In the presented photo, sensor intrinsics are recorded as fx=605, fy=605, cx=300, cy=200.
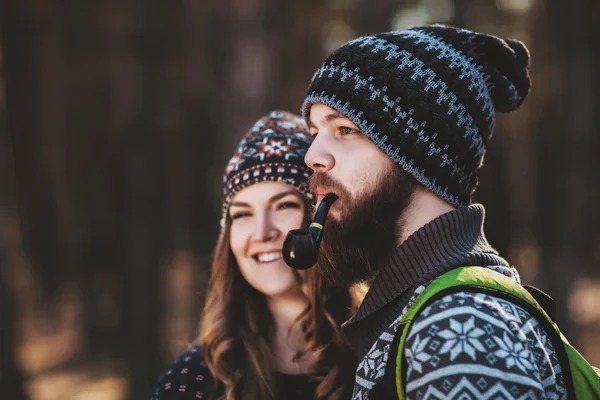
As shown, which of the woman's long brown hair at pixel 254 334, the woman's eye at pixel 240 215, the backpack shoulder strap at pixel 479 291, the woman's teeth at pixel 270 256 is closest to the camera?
the backpack shoulder strap at pixel 479 291

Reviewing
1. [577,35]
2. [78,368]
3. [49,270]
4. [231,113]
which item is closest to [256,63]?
[231,113]

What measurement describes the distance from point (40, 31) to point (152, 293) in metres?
7.41

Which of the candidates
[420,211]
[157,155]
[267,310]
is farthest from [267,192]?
[157,155]

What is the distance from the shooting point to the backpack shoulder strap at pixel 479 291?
1.62m

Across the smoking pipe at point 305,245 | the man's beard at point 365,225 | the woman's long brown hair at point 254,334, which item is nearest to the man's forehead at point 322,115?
the man's beard at point 365,225

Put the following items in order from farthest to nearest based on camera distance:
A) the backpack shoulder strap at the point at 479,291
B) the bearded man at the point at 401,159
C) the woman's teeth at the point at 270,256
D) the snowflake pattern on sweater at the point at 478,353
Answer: the woman's teeth at the point at 270,256 → the bearded man at the point at 401,159 → the backpack shoulder strap at the point at 479,291 → the snowflake pattern on sweater at the point at 478,353

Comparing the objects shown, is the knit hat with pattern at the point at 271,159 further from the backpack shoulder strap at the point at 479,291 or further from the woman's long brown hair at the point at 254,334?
the backpack shoulder strap at the point at 479,291

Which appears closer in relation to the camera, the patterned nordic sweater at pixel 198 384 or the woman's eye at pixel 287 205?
the patterned nordic sweater at pixel 198 384

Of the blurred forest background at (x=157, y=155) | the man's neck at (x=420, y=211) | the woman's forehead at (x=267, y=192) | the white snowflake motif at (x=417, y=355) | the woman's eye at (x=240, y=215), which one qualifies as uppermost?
the man's neck at (x=420, y=211)

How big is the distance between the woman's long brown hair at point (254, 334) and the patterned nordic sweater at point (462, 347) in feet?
2.58

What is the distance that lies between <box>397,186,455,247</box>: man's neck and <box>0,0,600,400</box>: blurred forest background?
5.85 ft

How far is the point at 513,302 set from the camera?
1.64m

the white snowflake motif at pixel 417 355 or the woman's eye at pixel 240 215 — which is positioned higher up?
the white snowflake motif at pixel 417 355

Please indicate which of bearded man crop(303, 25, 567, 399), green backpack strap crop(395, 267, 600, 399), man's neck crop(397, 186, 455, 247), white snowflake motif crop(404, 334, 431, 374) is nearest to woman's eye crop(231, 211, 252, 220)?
bearded man crop(303, 25, 567, 399)
